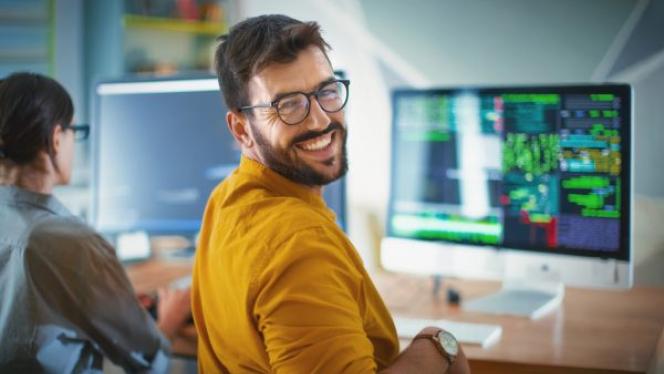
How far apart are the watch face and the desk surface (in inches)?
9.2

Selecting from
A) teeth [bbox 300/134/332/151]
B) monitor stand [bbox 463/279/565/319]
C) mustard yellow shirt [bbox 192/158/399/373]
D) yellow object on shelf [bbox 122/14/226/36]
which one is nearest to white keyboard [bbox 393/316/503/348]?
monitor stand [bbox 463/279/565/319]

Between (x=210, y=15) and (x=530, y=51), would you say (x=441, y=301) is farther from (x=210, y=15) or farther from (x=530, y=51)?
(x=210, y=15)

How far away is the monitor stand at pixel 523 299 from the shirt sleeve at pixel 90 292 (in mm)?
832

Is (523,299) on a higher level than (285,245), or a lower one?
lower

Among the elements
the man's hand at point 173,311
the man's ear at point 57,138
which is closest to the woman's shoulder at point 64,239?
the man's ear at point 57,138

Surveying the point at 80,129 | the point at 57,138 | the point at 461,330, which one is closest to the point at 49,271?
the point at 57,138

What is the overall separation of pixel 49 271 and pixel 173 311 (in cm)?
40

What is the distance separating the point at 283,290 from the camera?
1.10 metres

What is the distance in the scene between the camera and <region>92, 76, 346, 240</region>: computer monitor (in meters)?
2.25

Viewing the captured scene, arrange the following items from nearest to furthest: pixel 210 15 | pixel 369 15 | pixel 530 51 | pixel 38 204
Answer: pixel 38 204 < pixel 530 51 < pixel 369 15 < pixel 210 15

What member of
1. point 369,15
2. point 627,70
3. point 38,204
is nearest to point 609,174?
point 627,70

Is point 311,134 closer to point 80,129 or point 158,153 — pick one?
point 80,129

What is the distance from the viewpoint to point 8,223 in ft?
5.21

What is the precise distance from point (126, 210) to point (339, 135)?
3.86 ft
